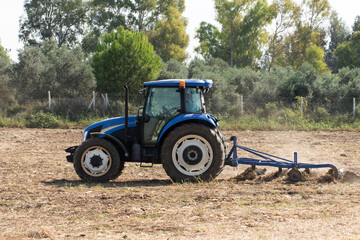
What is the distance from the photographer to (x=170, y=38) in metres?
47.1

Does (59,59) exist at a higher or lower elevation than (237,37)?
lower

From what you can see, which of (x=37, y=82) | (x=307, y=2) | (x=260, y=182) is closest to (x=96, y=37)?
(x=37, y=82)

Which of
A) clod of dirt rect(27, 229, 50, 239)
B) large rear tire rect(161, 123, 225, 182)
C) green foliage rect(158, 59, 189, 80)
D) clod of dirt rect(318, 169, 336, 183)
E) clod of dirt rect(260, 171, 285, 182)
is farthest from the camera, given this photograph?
green foliage rect(158, 59, 189, 80)

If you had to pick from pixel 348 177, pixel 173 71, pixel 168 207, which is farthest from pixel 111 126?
pixel 173 71

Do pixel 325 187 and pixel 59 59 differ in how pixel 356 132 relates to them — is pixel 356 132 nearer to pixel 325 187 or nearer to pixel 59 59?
pixel 325 187

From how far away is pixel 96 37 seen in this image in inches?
1880

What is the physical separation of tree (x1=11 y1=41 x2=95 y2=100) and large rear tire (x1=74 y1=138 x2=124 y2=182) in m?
21.3

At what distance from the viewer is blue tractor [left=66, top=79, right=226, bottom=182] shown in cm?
848

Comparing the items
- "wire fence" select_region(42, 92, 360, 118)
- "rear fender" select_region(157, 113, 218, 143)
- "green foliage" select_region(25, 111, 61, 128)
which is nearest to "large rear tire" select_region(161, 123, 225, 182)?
"rear fender" select_region(157, 113, 218, 143)

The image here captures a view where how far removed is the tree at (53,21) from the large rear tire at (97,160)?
42933 mm

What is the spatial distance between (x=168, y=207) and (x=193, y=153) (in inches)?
78.2

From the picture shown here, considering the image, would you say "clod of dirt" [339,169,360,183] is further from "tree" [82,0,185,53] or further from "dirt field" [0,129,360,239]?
"tree" [82,0,185,53]

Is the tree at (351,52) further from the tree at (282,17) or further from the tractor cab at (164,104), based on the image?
the tractor cab at (164,104)

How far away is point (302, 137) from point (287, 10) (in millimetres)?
31489
